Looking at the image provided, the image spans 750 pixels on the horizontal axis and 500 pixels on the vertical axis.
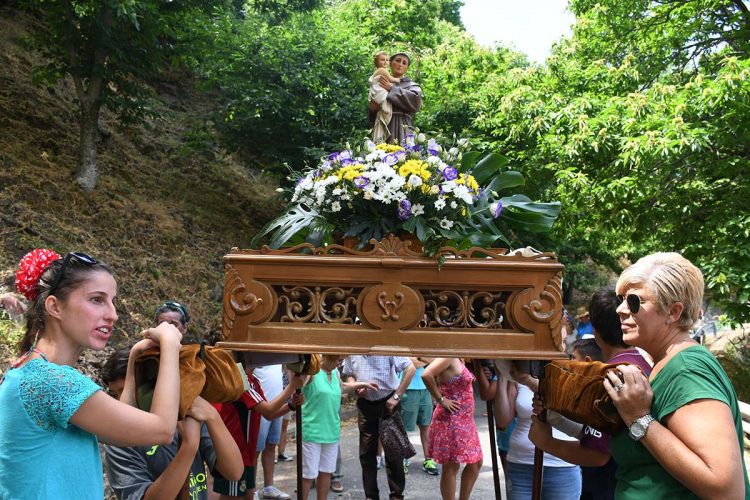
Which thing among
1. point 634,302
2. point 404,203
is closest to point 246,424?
point 404,203

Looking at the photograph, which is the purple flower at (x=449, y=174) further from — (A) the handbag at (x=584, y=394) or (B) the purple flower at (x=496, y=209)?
(A) the handbag at (x=584, y=394)

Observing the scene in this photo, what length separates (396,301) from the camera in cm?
260

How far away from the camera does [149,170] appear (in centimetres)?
1441

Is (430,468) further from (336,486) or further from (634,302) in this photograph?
(634,302)

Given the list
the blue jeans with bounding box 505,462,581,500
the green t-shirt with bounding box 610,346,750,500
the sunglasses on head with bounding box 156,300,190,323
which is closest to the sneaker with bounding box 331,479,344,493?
the blue jeans with bounding box 505,462,581,500

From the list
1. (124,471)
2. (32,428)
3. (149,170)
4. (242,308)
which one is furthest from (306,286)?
(149,170)

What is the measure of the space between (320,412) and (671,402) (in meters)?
4.78

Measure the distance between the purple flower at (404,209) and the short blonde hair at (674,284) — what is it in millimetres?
971

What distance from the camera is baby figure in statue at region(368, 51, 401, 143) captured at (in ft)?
15.4

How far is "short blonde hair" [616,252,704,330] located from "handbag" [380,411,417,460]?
4.54m

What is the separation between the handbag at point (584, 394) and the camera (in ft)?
7.30

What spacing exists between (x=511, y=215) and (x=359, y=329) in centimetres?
110

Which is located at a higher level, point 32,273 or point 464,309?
point 32,273

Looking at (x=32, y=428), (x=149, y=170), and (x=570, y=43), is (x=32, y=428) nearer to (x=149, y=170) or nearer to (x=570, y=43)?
(x=149, y=170)
